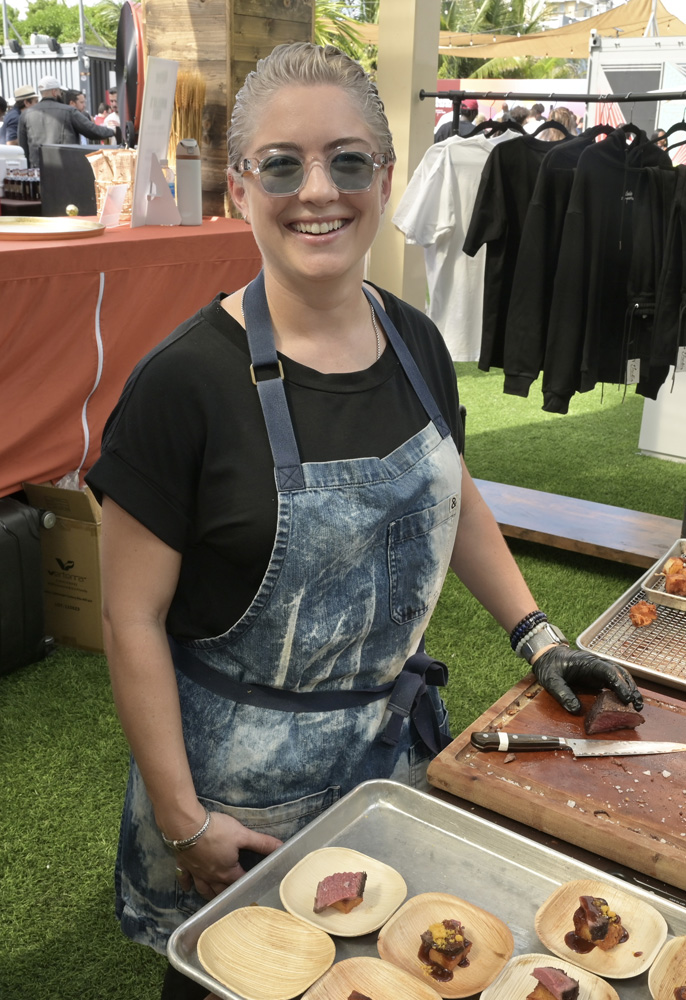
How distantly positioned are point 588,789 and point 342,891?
45cm

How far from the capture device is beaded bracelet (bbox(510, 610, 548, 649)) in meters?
1.75

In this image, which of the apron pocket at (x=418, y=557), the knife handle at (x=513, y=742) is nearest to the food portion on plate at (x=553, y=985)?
the knife handle at (x=513, y=742)

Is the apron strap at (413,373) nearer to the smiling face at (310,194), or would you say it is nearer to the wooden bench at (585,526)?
the smiling face at (310,194)

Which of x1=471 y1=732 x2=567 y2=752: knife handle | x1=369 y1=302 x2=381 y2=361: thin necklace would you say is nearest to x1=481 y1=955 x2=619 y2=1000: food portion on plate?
x1=471 y1=732 x2=567 y2=752: knife handle

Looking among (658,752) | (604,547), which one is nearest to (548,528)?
(604,547)

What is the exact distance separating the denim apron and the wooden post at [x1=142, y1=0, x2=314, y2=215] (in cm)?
356

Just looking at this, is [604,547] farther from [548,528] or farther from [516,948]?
[516,948]

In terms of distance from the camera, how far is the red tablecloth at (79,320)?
3.66 m

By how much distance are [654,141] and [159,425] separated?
3561mm

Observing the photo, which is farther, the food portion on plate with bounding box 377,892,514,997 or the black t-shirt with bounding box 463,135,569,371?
the black t-shirt with bounding box 463,135,569,371

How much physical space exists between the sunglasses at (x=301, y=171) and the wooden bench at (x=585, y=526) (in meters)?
3.65

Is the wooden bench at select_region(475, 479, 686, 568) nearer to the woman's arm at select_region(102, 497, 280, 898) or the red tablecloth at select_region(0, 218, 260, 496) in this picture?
the red tablecloth at select_region(0, 218, 260, 496)

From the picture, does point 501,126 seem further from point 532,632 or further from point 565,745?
point 565,745

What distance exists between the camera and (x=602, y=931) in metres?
1.13
